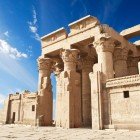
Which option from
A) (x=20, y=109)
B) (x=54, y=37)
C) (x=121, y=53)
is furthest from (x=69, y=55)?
(x=20, y=109)

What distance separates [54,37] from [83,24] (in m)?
4.11

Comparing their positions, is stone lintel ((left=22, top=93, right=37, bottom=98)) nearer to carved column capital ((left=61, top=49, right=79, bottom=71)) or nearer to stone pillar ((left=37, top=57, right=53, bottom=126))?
stone pillar ((left=37, top=57, right=53, bottom=126))

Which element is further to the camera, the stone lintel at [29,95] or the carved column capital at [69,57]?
the stone lintel at [29,95]

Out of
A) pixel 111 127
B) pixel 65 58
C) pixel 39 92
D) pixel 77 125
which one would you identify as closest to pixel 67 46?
pixel 65 58

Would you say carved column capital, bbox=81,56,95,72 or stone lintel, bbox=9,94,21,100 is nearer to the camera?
carved column capital, bbox=81,56,95,72

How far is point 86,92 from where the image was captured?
21641 mm

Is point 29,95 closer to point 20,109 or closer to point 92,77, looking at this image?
point 20,109

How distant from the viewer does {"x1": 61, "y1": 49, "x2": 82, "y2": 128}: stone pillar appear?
59.6 ft

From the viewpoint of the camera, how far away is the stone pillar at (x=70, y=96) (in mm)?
18173

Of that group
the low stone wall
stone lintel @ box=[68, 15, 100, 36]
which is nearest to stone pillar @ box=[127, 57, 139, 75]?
stone lintel @ box=[68, 15, 100, 36]

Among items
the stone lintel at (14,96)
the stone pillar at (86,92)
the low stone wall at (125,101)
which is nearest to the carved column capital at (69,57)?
the stone pillar at (86,92)

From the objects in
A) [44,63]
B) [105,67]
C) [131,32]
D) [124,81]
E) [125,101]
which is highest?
[131,32]

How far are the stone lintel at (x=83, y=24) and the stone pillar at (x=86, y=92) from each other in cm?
369

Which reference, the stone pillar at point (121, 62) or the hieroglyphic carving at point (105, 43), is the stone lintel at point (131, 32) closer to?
the stone pillar at point (121, 62)
